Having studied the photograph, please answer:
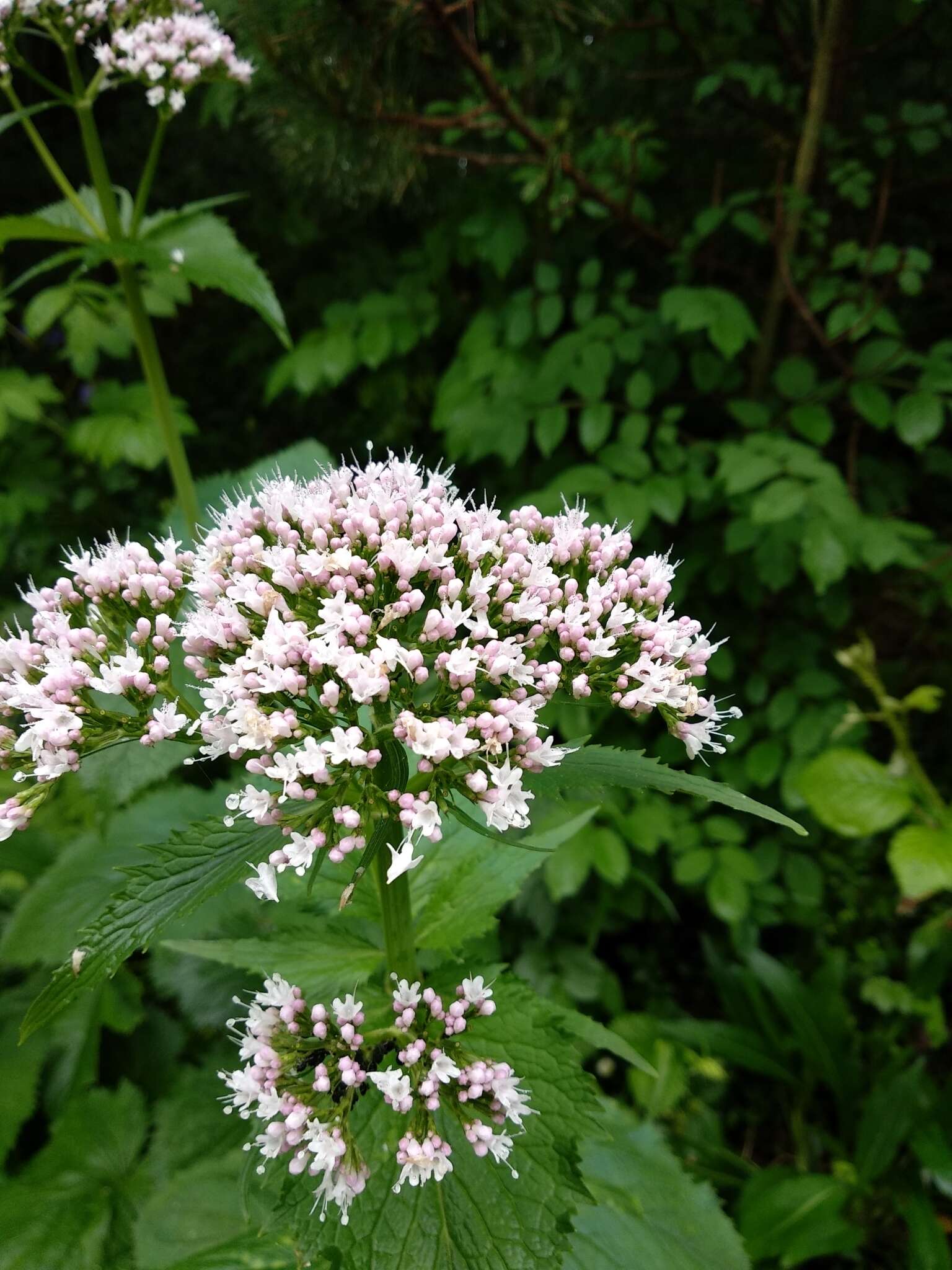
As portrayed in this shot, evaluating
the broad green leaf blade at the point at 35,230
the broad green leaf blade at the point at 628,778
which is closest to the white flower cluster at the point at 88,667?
the broad green leaf blade at the point at 628,778

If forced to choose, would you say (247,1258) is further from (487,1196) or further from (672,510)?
(672,510)

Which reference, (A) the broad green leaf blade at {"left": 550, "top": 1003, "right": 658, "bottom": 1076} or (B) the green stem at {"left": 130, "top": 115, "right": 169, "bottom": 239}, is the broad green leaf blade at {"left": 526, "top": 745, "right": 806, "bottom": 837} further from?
(B) the green stem at {"left": 130, "top": 115, "right": 169, "bottom": 239}

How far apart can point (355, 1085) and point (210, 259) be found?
161 centimetres

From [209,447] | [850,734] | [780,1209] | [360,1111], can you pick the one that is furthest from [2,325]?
[780,1209]

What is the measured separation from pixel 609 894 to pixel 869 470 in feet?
5.27

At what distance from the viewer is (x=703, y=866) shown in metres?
2.38

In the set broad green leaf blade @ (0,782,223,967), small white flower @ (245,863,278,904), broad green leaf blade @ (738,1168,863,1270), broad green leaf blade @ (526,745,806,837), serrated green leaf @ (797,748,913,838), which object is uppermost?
small white flower @ (245,863,278,904)

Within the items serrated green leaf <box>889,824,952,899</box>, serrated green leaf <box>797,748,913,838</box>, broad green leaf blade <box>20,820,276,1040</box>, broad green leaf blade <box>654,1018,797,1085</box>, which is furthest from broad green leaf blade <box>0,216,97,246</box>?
broad green leaf blade <box>654,1018,797,1085</box>

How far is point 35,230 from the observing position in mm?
1663

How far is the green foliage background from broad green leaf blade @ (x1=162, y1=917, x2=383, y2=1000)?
470mm

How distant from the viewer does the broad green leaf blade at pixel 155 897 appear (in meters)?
0.87

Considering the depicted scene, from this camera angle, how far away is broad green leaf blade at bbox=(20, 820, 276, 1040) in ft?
2.85

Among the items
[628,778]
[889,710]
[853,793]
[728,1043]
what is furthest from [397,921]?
[889,710]

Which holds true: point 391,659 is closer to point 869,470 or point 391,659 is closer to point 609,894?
point 609,894
